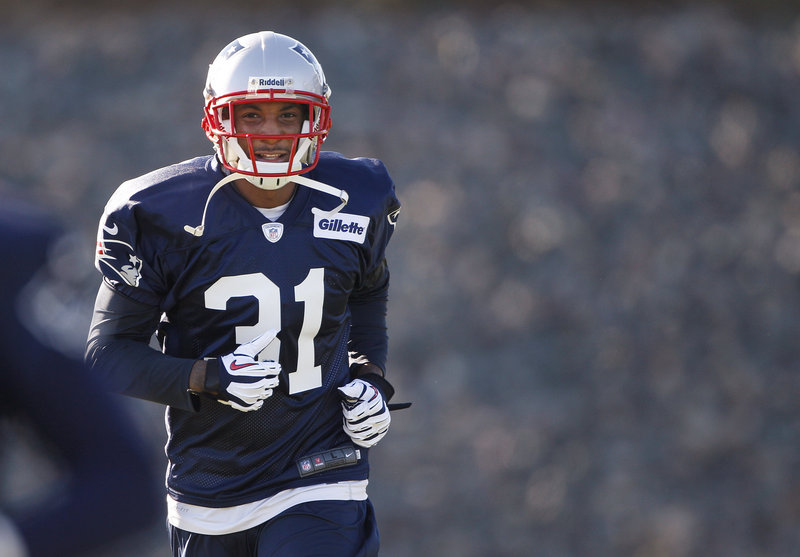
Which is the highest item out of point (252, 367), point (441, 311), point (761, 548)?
point (252, 367)

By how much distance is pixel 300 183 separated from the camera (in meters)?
3.03

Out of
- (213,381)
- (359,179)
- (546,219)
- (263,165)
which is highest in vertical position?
(263,165)

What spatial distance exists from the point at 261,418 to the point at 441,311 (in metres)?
3.57

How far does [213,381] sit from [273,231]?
43 centimetres

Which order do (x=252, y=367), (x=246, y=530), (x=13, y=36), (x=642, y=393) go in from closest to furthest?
(x=252, y=367) < (x=246, y=530) < (x=13, y=36) < (x=642, y=393)

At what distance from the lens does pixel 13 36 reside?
626 centimetres

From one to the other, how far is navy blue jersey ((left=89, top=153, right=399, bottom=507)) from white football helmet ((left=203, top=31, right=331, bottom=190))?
10 centimetres

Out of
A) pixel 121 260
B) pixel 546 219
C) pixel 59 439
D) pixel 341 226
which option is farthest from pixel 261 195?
pixel 546 219

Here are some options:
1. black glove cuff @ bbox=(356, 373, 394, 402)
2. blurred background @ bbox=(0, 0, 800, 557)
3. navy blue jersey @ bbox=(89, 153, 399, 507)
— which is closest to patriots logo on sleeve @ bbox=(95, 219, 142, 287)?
navy blue jersey @ bbox=(89, 153, 399, 507)

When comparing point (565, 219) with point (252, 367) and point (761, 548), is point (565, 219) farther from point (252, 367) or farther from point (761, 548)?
point (252, 367)

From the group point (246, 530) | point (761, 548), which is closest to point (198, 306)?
point (246, 530)

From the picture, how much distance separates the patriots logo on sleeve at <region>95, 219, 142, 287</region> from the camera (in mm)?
2836

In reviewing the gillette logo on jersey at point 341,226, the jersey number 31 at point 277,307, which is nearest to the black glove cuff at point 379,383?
the jersey number 31 at point 277,307

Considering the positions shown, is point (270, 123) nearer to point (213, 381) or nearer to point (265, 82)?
point (265, 82)
